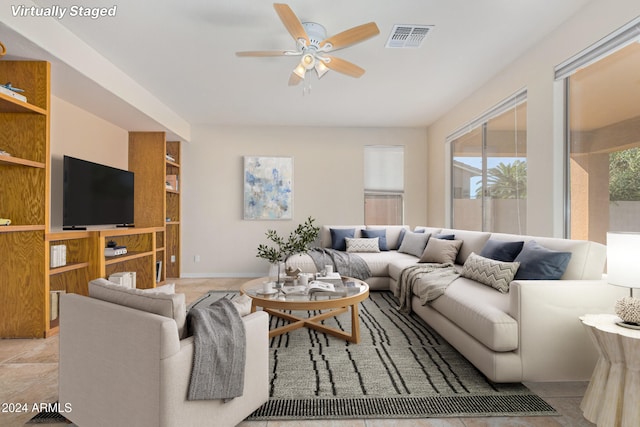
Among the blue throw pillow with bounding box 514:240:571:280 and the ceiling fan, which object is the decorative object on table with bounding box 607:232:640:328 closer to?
the blue throw pillow with bounding box 514:240:571:280

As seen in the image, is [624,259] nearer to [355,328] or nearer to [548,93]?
[355,328]

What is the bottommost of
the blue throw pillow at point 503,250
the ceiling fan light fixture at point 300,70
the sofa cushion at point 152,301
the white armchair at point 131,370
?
the white armchair at point 131,370

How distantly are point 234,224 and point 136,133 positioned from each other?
2011 mm

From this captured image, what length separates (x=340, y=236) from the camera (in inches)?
203

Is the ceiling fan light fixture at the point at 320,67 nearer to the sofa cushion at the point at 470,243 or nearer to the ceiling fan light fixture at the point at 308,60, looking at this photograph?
the ceiling fan light fixture at the point at 308,60

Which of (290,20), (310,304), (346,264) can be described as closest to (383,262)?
(346,264)

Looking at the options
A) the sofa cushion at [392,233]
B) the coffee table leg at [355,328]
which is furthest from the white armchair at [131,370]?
the sofa cushion at [392,233]

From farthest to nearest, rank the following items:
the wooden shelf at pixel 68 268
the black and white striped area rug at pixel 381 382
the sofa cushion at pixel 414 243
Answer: the sofa cushion at pixel 414 243
the wooden shelf at pixel 68 268
the black and white striped area rug at pixel 381 382

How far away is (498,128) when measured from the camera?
3.87 meters

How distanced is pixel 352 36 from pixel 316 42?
443mm

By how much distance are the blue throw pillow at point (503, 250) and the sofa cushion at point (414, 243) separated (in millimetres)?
1456

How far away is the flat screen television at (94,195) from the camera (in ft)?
10.8

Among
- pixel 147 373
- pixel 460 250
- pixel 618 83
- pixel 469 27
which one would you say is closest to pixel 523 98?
pixel 618 83

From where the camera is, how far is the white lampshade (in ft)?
5.24
